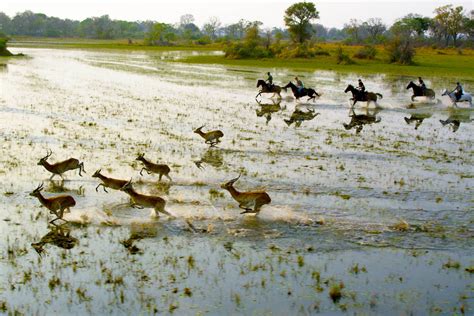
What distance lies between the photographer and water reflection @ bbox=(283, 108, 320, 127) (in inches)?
1034

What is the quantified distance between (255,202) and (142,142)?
28.8 feet

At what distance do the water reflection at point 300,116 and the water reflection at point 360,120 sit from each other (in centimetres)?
204

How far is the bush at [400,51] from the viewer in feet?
206

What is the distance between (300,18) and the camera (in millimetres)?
88938

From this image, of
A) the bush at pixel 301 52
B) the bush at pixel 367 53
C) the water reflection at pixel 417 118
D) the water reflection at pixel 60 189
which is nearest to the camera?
the water reflection at pixel 60 189

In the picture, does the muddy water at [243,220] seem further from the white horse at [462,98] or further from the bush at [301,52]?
the bush at [301,52]

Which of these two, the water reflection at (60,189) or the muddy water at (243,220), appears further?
the water reflection at (60,189)

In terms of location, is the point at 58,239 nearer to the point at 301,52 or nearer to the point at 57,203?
the point at 57,203

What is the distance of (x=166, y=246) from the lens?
36.8 feet

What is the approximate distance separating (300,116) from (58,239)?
18622 mm

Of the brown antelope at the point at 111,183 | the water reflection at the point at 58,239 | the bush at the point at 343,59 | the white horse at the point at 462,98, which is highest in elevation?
the bush at the point at 343,59

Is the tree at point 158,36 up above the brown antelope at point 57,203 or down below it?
above

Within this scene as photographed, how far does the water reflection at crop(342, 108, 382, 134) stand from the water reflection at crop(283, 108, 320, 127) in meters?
2.04

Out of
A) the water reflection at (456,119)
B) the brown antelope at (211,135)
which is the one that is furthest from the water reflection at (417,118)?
the brown antelope at (211,135)
